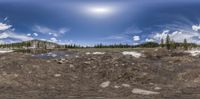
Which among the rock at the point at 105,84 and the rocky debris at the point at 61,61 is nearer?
the rock at the point at 105,84

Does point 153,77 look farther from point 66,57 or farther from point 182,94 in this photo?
point 66,57

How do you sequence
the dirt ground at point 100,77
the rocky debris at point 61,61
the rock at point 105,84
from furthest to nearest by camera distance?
1. the rocky debris at point 61,61
2. the rock at point 105,84
3. the dirt ground at point 100,77

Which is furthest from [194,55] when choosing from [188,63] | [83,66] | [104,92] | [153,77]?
[104,92]

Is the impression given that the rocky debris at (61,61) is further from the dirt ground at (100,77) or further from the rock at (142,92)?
the rock at (142,92)

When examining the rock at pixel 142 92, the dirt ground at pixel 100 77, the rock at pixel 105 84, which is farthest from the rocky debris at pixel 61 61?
the rock at pixel 142 92

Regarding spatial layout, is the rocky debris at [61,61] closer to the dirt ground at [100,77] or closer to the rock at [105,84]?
the dirt ground at [100,77]

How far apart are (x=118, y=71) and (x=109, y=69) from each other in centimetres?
63

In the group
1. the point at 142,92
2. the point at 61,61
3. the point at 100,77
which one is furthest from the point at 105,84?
the point at 61,61

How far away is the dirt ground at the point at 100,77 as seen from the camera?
17094 millimetres

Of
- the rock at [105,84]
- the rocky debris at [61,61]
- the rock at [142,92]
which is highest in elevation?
the rocky debris at [61,61]

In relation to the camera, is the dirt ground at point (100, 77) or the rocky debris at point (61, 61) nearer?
the dirt ground at point (100, 77)

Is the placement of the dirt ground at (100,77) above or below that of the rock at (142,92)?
above

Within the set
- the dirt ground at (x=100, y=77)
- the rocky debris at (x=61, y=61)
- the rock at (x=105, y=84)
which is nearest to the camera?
the dirt ground at (x=100, y=77)

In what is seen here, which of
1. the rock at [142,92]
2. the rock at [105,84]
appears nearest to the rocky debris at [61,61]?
the rock at [105,84]
